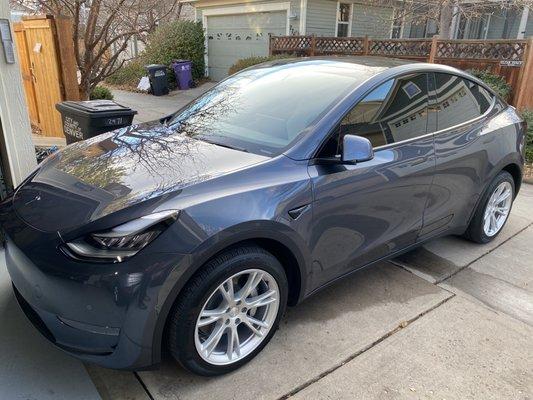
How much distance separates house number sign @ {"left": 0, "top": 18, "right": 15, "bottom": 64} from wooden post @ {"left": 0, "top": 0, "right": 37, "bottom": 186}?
0.03 meters

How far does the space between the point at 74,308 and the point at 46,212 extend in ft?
1.79

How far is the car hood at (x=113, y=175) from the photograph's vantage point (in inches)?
84.4

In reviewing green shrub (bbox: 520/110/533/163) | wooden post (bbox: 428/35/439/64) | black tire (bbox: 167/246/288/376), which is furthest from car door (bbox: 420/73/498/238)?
wooden post (bbox: 428/35/439/64)

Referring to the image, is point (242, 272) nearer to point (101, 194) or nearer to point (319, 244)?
point (319, 244)

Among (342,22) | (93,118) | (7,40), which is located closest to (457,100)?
(93,118)

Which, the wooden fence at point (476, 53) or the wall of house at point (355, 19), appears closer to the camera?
the wooden fence at point (476, 53)

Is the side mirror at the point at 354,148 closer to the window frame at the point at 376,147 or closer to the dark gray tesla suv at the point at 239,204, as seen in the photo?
the dark gray tesla suv at the point at 239,204

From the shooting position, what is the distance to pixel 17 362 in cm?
239

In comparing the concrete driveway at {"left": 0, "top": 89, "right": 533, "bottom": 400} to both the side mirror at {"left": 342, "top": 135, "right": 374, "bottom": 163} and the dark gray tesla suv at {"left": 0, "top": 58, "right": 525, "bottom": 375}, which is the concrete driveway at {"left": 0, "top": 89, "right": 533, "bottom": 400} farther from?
the side mirror at {"left": 342, "top": 135, "right": 374, "bottom": 163}

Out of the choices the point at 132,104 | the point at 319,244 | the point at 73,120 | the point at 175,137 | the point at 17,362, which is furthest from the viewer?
the point at 132,104

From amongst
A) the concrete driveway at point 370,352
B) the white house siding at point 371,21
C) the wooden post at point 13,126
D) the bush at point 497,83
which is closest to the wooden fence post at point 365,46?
the bush at point 497,83

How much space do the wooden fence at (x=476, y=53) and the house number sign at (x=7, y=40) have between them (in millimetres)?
7814

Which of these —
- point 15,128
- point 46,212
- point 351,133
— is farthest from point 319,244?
point 15,128

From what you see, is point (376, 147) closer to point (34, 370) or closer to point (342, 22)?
point (34, 370)
